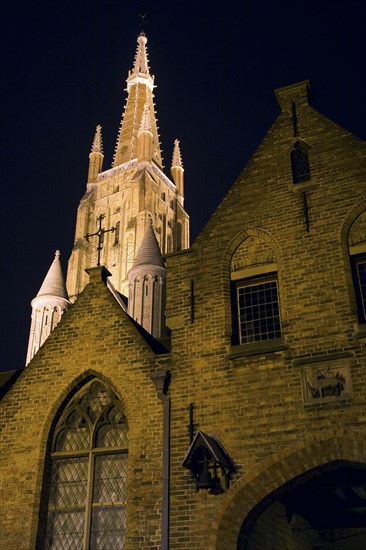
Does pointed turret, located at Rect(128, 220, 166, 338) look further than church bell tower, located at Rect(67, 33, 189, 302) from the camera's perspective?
No

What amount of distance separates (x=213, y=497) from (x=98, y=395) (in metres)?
3.69

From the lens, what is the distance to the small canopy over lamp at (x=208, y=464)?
11602 millimetres

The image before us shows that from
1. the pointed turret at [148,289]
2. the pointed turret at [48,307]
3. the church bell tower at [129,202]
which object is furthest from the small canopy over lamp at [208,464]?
the church bell tower at [129,202]

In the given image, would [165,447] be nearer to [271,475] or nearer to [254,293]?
[271,475]

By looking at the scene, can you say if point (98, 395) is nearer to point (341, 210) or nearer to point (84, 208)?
point (341, 210)

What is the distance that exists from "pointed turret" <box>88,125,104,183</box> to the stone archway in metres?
65.2

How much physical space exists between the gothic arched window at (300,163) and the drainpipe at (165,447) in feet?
16.5

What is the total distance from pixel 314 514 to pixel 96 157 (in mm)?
65965

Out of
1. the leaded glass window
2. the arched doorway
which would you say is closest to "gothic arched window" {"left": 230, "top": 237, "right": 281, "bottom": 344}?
the arched doorway

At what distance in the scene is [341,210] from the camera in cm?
1324

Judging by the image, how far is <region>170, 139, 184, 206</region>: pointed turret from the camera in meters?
75.6

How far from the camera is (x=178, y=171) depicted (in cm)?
7800

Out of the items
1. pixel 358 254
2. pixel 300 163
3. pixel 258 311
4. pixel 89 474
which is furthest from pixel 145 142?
pixel 89 474

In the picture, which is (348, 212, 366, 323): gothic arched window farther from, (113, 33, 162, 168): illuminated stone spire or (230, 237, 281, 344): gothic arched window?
(113, 33, 162, 168): illuminated stone spire
